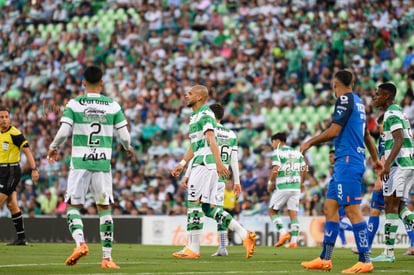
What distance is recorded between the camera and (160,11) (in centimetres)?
3650

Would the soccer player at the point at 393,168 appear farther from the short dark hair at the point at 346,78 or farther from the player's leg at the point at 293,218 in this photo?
the player's leg at the point at 293,218

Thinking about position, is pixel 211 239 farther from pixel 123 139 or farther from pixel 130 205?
pixel 123 139

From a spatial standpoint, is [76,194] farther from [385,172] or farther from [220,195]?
[220,195]

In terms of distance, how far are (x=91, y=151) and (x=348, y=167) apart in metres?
3.38

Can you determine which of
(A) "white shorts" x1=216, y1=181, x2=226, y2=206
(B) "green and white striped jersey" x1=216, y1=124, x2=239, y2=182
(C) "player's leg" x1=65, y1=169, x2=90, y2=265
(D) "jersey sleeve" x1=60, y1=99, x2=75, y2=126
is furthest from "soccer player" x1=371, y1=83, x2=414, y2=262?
(D) "jersey sleeve" x1=60, y1=99, x2=75, y2=126

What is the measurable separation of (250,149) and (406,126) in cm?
1402

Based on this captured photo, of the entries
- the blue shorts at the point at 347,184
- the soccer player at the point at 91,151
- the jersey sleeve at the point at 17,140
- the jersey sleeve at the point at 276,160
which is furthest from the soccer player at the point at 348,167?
the jersey sleeve at the point at 276,160

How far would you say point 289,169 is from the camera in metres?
22.6

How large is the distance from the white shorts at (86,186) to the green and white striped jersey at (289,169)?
9739 millimetres

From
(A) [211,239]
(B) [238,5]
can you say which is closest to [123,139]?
(A) [211,239]

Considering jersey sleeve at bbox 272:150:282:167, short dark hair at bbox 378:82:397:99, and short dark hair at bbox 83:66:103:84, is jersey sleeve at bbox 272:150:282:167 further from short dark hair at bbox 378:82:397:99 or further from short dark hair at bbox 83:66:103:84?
short dark hair at bbox 83:66:103:84

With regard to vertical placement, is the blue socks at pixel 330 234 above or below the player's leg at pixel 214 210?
below

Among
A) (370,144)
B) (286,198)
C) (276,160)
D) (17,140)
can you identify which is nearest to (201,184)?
(370,144)

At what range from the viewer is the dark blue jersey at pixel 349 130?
41.2ft
